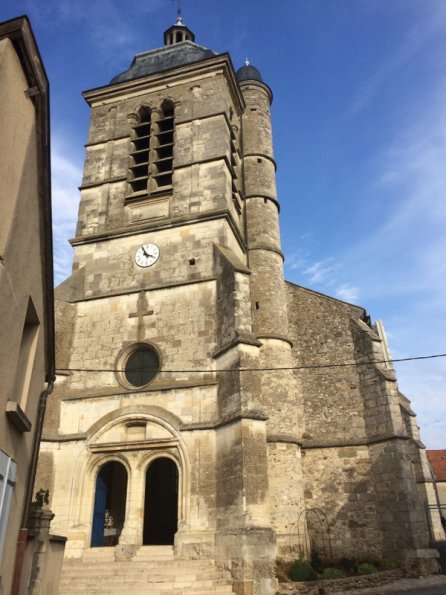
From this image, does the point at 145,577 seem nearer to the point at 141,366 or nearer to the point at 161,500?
the point at 141,366

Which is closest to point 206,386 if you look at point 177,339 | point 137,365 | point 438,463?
point 177,339

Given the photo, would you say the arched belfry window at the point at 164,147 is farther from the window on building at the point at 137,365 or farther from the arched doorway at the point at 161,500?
the arched doorway at the point at 161,500

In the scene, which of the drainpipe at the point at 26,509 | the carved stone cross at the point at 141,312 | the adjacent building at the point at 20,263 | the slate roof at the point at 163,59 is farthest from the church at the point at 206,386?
the adjacent building at the point at 20,263

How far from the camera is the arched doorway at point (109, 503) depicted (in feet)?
37.5

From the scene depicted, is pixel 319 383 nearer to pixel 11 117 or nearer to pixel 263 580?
pixel 263 580

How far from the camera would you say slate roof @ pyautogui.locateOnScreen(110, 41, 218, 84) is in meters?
18.2

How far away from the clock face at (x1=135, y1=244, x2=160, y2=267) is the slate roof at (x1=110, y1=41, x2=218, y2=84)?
727 cm

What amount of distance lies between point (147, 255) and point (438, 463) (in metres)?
32.2

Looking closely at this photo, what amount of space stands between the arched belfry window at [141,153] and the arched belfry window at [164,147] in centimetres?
30

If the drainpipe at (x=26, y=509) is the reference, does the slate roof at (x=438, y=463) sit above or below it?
above

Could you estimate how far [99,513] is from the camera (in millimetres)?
11438

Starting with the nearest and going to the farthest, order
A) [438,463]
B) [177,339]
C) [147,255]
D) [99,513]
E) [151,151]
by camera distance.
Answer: [99,513], [177,339], [147,255], [151,151], [438,463]

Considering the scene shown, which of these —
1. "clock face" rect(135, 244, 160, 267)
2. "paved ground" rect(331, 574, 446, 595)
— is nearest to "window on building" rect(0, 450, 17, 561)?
"paved ground" rect(331, 574, 446, 595)

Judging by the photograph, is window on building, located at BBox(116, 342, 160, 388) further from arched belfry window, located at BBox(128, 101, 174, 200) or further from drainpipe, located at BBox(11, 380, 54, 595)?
arched belfry window, located at BBox(128, 101, 174, 200)
